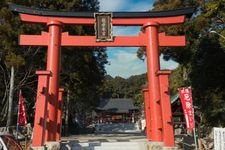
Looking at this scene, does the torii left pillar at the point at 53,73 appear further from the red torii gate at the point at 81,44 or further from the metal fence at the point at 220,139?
the metal fence at the point at 220,139

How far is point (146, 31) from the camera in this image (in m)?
17.8

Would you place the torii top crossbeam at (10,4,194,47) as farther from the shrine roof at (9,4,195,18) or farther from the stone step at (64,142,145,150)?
the stone step at (64,142,145,150)

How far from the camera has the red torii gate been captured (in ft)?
50.7

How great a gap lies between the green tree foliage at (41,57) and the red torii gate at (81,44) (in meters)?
5.62

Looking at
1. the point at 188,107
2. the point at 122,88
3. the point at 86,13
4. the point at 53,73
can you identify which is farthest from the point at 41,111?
the point at 122,88

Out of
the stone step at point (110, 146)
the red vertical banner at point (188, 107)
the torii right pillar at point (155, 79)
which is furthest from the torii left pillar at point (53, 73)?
the red vertical banner at point (188, 107)

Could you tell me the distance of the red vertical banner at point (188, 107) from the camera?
13.4m

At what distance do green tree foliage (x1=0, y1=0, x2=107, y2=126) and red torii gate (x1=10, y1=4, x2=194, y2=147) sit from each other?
5620mm

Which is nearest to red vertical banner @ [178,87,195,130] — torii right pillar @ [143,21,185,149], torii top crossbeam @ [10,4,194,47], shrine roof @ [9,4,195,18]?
torii right pillar @ [143,21,185,149]

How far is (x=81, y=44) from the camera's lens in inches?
677

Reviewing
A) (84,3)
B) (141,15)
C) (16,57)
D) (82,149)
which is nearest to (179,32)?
(84,3)

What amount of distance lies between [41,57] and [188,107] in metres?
15.8

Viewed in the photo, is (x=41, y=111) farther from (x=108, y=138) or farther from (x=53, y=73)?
(x=108, y=138)

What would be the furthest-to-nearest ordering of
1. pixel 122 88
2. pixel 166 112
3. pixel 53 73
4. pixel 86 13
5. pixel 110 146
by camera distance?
pixel 122 88 < pixel 86 13 < pixel 110 146 < pixel 53 73 < pixel 166 112
